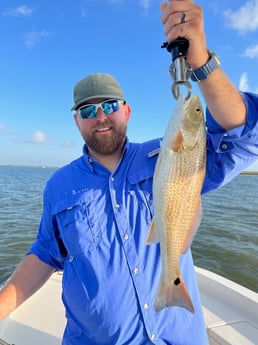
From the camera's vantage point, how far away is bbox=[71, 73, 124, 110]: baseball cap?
7.66 ft

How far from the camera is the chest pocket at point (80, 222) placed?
210 centimetres

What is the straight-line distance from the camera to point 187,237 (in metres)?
1.73

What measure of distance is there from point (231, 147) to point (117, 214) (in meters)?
0.86

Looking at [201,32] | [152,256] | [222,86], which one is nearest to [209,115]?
[222,86]

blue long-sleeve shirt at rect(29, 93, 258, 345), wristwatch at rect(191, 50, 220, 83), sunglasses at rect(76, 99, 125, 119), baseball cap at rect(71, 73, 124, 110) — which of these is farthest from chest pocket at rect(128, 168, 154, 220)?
wristwatch at rect(191, 50, 220, 83)

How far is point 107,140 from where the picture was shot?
2.33m

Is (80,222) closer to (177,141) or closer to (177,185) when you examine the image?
(177,185)

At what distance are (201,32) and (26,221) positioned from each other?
13.8 meters

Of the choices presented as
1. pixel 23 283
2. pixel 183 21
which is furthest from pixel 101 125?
pixel 23 283

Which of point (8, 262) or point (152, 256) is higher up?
point (152, 256)

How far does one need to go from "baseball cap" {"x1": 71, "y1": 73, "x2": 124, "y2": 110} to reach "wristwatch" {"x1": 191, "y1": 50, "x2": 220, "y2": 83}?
85cm

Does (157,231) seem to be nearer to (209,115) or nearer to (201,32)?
(209,115)

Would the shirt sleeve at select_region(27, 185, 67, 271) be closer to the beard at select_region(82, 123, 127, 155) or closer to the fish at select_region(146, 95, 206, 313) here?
the beard at select_region(82, 123, 127, 155)

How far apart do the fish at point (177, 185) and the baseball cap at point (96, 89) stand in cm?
81
